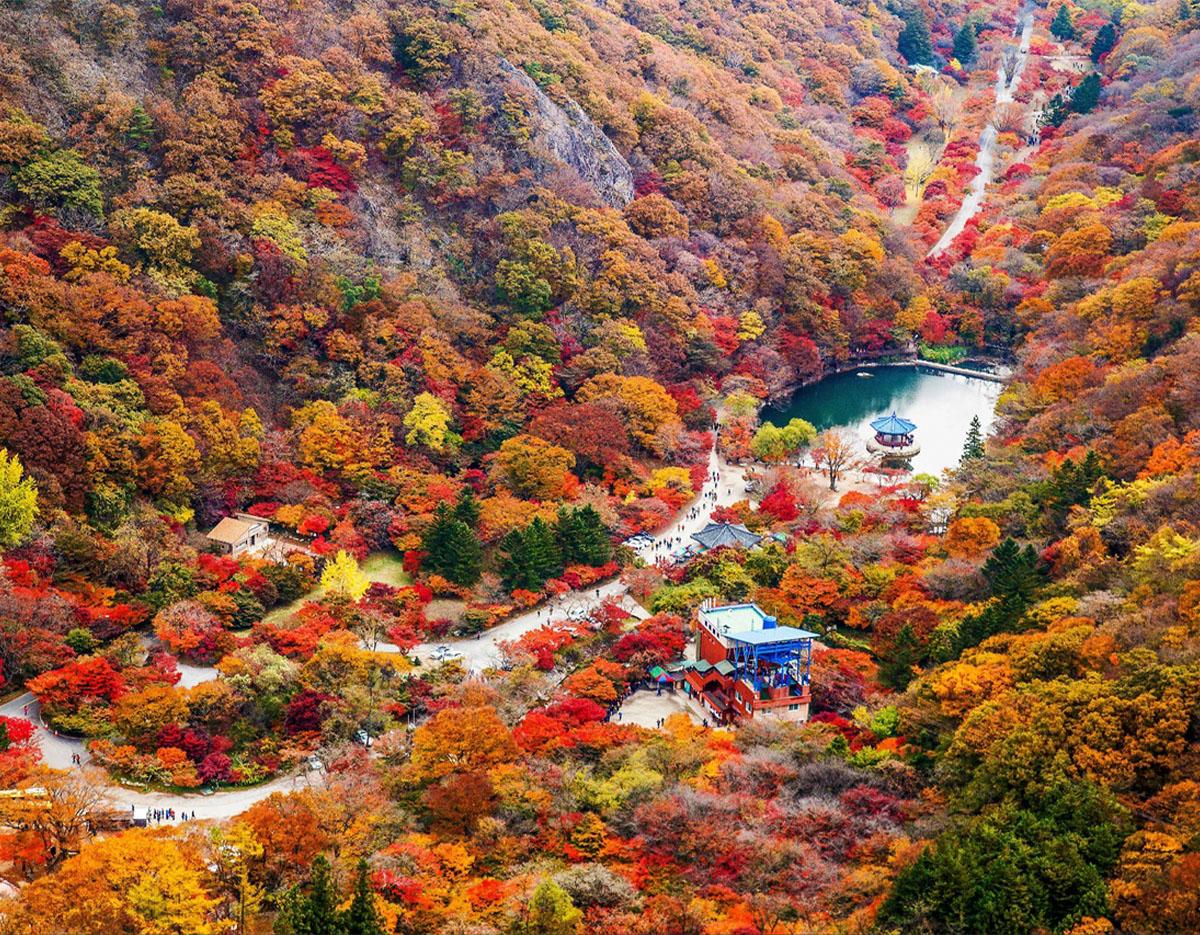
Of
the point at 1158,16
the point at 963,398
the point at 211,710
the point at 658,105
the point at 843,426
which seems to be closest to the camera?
the point at 211,710

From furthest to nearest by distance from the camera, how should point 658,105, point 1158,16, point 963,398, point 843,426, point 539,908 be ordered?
point 1158,16 → point 658,105 → point 963,398 → point 843,426 → point 539,908

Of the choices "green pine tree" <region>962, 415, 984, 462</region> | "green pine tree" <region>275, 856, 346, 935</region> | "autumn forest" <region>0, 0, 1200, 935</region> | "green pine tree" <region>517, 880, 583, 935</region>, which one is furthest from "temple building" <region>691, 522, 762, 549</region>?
"green pine tree" <region>275, 856, 346, 935</region>

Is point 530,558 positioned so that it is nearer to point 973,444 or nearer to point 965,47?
point 973,444

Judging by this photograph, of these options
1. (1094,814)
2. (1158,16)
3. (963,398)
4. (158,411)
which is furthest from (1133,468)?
(1158,16)

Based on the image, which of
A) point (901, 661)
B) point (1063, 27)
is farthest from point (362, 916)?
point (1063, 27)

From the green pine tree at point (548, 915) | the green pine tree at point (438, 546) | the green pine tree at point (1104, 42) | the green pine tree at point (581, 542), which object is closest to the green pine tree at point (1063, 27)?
the green pine tree at point (1104, 42)

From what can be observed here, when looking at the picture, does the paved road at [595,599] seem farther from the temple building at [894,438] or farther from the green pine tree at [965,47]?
the green pine tree at [965,47]

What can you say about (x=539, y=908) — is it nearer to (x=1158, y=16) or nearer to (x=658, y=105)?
(x=658, y=105)
